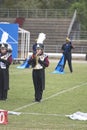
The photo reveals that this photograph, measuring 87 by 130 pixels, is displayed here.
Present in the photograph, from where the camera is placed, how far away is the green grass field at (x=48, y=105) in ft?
37.0

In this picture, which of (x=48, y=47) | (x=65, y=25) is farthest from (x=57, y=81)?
(x=65, y=25)

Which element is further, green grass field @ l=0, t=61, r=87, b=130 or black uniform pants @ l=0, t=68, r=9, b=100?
black uniform pants @ l=0, t=68, r=9, b=100

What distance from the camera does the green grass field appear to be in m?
11.3

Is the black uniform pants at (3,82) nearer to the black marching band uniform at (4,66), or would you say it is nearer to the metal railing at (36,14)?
the black marching band uniform at (4,66)

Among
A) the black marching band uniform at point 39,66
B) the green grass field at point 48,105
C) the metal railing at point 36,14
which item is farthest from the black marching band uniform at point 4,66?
the metal railing at point 36,14

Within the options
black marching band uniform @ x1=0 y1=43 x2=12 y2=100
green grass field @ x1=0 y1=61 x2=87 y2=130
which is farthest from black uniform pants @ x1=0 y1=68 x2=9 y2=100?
green grass field @ x1=0 y1=61 x2=87 y2=130

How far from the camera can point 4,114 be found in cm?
1064

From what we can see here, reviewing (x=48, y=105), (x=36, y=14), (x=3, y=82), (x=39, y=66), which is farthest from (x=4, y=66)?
(x=36, y=14)

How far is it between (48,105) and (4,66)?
6.28ft

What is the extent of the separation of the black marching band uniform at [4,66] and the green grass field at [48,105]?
1.03 ft

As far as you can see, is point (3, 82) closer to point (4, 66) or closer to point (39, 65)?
point (4, 66)

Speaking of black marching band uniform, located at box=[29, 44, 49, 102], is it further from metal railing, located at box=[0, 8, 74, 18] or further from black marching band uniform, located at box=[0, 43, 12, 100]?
metal railing, located at box=[0, 8, 74, 18]

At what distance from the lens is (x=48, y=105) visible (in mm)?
14688

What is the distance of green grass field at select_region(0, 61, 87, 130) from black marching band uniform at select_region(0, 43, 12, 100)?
1.03ft
